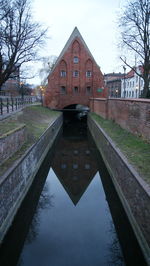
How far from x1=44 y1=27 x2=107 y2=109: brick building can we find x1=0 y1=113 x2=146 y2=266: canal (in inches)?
956

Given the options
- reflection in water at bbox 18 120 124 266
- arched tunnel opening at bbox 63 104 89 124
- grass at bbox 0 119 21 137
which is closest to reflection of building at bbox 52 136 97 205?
reflection in water at bbox 18 120 124 266

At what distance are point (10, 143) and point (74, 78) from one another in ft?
91.2

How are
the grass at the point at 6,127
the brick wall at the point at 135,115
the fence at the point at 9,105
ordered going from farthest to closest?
the fence at the point at 9,105 < the brick wall at the point at 135,115 < the grass at the point at 6,127

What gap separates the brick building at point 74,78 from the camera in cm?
3453

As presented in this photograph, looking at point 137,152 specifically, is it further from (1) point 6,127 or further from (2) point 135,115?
(1) point 6,127

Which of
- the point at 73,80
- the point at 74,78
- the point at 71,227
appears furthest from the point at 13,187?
the point at 74,78

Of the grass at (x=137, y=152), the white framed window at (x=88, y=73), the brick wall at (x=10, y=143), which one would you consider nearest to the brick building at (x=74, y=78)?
the white framed window at (x=88, y=73)

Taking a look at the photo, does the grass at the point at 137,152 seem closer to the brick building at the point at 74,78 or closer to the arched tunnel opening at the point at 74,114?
the brick building at the point at 74,78

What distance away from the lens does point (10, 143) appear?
895 cm

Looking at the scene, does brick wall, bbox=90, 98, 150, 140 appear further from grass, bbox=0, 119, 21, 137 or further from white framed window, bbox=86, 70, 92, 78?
white framed window, bbox=86, 70, 92, 78

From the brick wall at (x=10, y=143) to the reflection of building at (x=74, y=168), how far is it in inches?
121

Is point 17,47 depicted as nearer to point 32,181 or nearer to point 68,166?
point 68,166

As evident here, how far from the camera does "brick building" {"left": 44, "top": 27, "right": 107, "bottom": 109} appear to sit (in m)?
34.5

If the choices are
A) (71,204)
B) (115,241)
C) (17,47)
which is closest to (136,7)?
(17,47)
